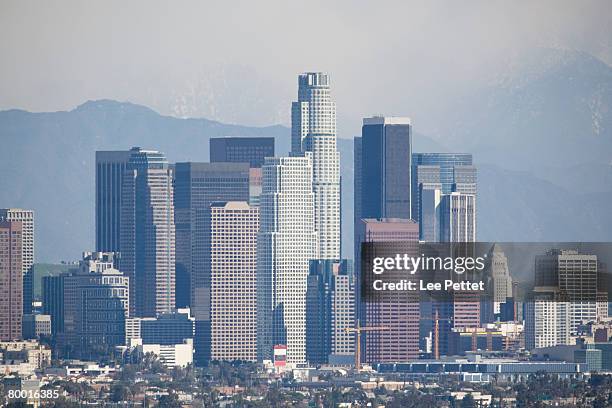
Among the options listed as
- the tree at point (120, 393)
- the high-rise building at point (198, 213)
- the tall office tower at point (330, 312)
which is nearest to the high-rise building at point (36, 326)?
the high-rise building at point (198, 213)

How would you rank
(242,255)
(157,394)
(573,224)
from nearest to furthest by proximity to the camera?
(157,394)
(573,224)
(242,255)

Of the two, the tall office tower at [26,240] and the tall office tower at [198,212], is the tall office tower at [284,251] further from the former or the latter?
the tall office tower at [26,240]

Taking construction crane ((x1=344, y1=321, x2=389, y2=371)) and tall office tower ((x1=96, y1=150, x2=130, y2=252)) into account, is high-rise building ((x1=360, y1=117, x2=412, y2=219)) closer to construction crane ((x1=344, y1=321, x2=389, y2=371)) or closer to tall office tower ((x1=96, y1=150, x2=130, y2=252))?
construction crane ((x1=344, y1=321, x2=389, y2=371))

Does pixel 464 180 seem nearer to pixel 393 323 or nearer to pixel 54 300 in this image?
pixel 393 323

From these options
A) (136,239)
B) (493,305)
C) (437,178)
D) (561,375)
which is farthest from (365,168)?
(561,375)

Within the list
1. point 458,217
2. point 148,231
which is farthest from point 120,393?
point 148,231

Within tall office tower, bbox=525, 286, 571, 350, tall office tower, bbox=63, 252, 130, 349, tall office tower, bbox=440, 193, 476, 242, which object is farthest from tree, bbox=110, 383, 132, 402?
tall office tower, bbox=63, 252, 130, 349

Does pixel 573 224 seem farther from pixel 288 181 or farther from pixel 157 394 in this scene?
pixel 288 181
